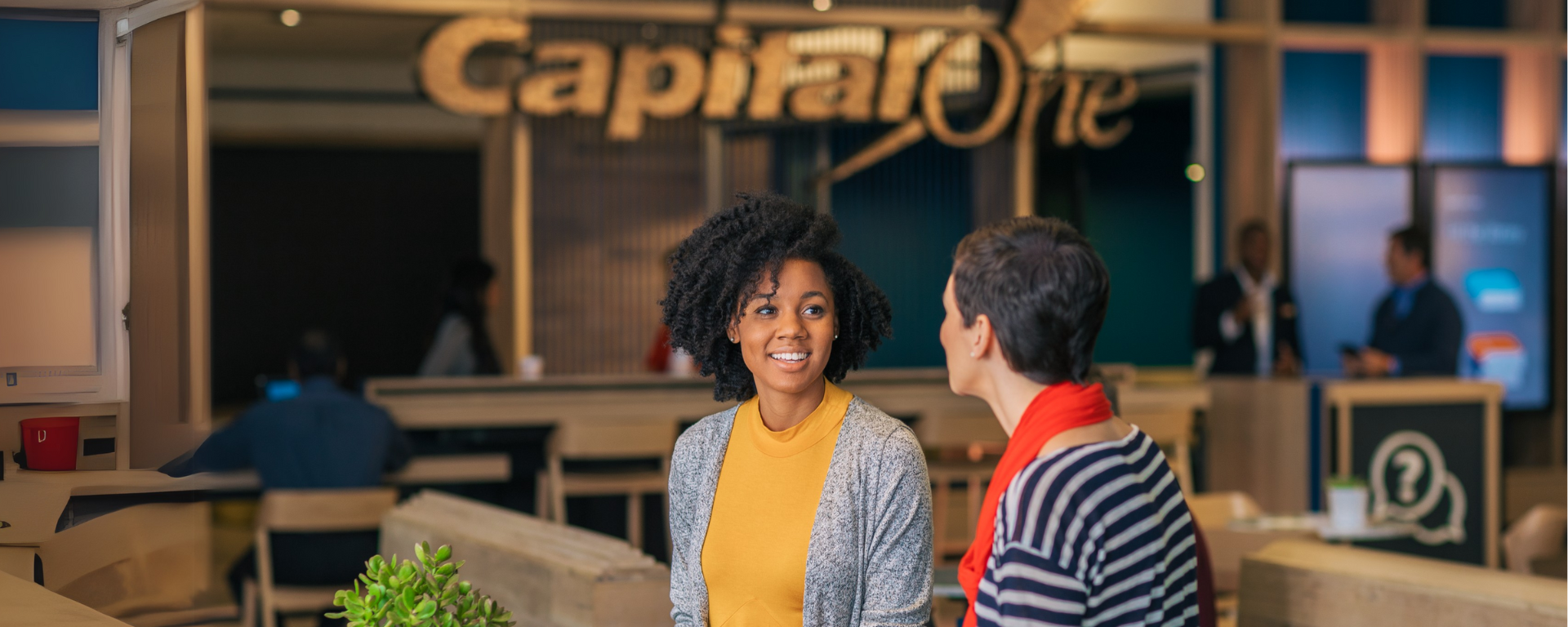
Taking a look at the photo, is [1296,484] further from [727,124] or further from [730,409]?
[730,409]

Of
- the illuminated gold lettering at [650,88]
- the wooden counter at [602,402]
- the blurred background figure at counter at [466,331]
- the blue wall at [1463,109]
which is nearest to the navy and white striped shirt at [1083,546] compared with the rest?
the wooden counter at [602,402]

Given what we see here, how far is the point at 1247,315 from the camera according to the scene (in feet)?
21.1

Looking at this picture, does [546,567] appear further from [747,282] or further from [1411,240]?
[1411,240]

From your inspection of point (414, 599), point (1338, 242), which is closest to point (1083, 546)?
point (414, 599)

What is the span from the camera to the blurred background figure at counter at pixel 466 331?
5.55m

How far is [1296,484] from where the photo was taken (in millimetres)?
5664

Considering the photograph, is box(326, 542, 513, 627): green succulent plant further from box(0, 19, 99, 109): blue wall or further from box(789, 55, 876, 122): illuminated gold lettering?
box(789, 55, 876, 122): illuminated gold lettering

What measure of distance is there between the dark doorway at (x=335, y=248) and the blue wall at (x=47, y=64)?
436 inches

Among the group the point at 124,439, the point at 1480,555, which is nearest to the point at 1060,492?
the point at 124,439

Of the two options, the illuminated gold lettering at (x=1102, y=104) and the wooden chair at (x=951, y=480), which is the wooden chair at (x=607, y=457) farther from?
the illuminated gold lettering at (x=1102, y=104)

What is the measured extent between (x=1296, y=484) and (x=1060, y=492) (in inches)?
193

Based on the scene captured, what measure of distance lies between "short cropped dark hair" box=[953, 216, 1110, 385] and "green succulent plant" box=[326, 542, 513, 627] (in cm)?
73

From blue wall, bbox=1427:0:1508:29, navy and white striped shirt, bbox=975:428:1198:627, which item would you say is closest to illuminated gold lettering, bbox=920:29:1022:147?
blue wall, bbox=1427:0:1508:29

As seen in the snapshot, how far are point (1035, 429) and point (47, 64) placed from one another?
4.62ft
